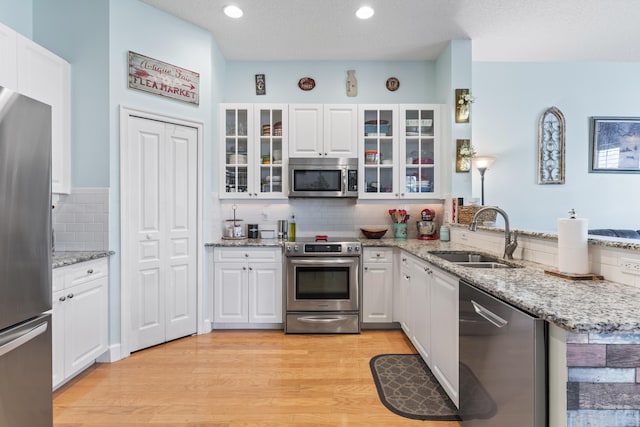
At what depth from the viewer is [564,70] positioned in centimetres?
417

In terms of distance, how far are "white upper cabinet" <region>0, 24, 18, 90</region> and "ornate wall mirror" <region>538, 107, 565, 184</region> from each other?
5111 mm

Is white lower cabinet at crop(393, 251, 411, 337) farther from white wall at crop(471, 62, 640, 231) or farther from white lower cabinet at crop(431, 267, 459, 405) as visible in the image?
white wall at crop(471, 62, 640, 231)

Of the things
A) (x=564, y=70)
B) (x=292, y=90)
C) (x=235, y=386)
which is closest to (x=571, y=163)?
(x=564, y=70)

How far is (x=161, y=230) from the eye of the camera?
304 centimetres

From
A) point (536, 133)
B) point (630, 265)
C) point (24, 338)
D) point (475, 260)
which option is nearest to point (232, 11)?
point (24, 338)

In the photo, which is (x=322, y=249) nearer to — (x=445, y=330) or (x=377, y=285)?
(x=377, y=285)

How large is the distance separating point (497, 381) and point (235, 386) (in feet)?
5.62

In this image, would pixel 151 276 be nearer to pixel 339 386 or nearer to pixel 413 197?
pixel 339 386

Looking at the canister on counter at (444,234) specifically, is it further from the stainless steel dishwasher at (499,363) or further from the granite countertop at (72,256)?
the granite countertop at (72,256)

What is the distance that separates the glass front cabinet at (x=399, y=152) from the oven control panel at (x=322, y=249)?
0.71 metres

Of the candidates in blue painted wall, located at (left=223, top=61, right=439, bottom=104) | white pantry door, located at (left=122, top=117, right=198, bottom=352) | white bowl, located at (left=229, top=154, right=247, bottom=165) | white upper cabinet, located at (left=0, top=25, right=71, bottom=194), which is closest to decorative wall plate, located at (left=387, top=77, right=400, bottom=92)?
blue painted wall, located at (left=223, top=61, right=439, bottom=104)

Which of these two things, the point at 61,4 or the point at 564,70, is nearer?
the point at 61,4

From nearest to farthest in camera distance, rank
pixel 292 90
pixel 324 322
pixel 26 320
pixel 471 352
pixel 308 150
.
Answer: pixel 26 320
pixel 471 352
pixel 324 322
pixel 308 150
pixel 292 90

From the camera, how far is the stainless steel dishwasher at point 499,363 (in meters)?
1.18
